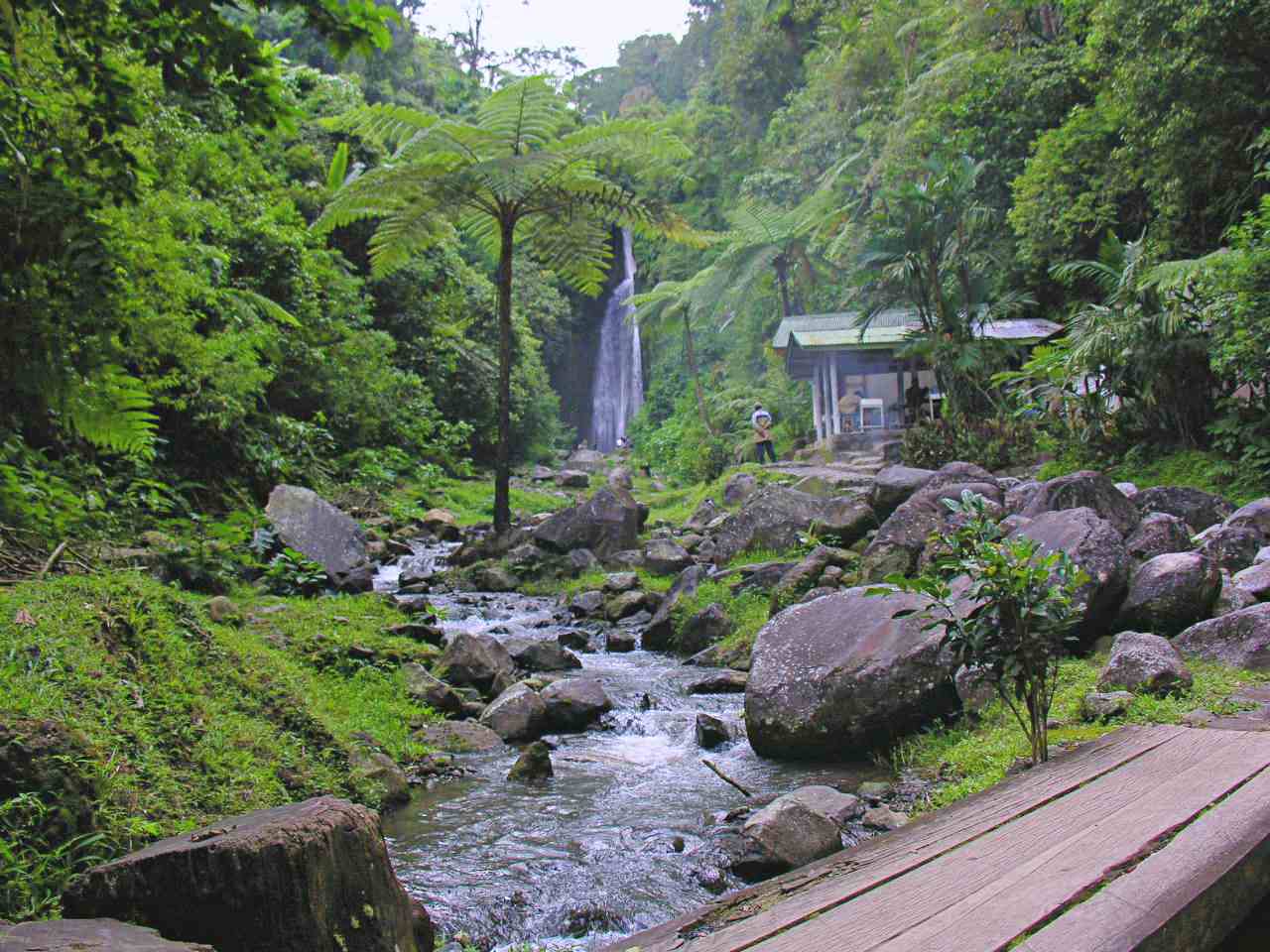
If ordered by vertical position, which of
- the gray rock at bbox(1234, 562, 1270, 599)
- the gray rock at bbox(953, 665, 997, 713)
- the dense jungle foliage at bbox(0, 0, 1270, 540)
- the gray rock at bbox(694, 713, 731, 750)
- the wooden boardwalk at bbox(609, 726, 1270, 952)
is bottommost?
the gray rock at bbox(694, 713, 731, 750)

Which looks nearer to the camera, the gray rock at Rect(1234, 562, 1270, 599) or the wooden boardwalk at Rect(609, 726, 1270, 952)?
the wooden boardwalk at Rect(609, 726, 1270, 952)

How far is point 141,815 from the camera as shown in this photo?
9.33 ft

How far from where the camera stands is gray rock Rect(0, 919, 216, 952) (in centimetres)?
176

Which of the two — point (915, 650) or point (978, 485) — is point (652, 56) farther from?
point (915, 650)

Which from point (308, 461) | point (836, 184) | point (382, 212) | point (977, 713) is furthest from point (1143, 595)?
point (836, 184)

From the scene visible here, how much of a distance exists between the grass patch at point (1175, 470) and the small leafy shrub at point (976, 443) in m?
0.85

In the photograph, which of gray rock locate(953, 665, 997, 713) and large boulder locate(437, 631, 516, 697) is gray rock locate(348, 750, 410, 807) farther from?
gray rock locate(953, 665, 997, 713)

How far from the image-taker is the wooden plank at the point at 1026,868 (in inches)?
70.3

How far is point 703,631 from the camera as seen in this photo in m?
7.61

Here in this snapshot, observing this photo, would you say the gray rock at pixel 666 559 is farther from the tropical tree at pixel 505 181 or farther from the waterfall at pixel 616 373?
the waterfall at pixel 616 373

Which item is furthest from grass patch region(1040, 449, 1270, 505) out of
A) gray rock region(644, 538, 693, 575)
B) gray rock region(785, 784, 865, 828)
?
gray rock region(785, 784, 865, 828)

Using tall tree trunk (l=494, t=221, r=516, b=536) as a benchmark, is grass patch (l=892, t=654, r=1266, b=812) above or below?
below

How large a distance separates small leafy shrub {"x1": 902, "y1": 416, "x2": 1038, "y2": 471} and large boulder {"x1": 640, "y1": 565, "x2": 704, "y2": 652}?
236 inches

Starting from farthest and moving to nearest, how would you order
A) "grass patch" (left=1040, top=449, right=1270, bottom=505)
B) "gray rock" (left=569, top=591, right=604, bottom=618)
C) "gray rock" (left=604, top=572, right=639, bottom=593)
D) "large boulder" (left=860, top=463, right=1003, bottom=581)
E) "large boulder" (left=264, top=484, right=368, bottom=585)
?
"gray rock" (left=604, top=572, right=639, bottom=593) < "grass patch" (left=1040, top=449, right=1270, bottom=505) < "gray rock" (left=569, top=591, right=604, bottom=618) < "large boulder" (left=264, top=484, right=368, bottom=585) < "large boulder" (left=860, top=463, right=1003, bottom=581)
